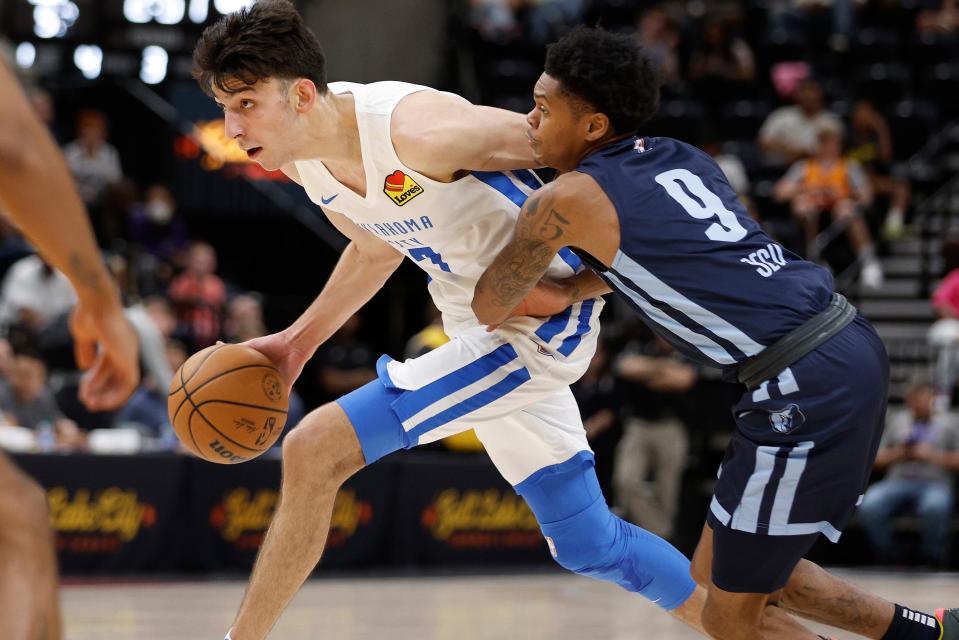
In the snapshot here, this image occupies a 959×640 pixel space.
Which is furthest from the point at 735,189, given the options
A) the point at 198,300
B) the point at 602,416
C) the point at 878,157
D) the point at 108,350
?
the point at 108,350

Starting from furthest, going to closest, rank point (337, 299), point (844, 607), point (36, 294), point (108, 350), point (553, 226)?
point (36, 294)
point (337, 299)
point (844, 607)
point (553, 226)
point (108, 350)

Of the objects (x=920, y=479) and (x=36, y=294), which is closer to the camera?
(x=920, y=479)

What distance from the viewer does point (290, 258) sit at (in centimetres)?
1435

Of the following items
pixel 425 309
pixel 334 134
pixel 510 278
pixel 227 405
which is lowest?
pixel 425 309

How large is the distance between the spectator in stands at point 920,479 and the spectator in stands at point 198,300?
556 cm

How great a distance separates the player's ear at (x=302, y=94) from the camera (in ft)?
12.9

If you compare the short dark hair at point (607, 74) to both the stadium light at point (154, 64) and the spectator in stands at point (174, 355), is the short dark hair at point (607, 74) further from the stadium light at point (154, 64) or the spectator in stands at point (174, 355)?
the stadium light at point (154, 64)

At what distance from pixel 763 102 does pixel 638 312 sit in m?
11.5

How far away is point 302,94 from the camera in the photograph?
394 cm

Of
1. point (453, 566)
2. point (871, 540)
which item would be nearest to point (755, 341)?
point (453, 566)

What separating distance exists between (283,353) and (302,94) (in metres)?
0.88

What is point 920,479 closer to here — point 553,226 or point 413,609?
point 413,609

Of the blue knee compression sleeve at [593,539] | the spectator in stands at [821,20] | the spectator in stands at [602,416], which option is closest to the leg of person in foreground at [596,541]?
the blue knee compression sleeve at [593,539]

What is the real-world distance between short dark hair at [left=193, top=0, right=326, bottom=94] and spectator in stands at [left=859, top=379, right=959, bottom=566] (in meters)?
7.50
